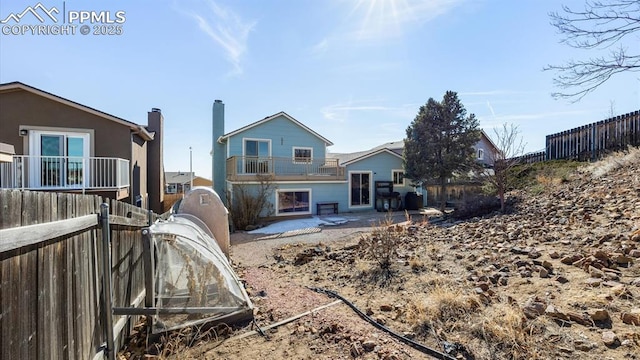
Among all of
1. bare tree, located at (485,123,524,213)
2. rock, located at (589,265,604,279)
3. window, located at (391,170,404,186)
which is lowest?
rock, located at (589,265,604,279)

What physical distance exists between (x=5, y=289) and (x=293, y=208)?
15.0 m

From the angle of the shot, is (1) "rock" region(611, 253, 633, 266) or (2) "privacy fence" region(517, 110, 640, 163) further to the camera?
(2) "privacy fence" region(517, 110, 640, 163)

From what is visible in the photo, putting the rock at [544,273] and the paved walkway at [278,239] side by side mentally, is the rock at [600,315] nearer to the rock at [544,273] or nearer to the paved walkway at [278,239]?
the rock at [544,273]

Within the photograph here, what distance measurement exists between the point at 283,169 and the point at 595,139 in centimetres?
1515

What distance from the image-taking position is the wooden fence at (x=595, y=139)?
1147 centimetres

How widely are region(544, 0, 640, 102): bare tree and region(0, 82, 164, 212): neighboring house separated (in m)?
14.2

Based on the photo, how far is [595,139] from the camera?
42.7 feet

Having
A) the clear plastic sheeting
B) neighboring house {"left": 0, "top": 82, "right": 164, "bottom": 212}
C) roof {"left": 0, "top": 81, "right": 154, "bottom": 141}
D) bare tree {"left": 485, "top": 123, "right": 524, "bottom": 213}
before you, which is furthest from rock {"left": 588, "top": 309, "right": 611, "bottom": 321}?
roof {"left": 0, "top": 81, "right": 154, "bottom": 141}

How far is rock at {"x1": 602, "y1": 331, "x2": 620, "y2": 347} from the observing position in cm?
273

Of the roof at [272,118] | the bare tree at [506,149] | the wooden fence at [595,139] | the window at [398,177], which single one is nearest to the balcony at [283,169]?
the roof at [272,118]

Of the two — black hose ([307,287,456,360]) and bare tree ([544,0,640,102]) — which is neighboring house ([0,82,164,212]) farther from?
bare tree ([544,0,640,102])

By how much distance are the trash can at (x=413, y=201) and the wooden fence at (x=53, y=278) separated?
58.8 feet

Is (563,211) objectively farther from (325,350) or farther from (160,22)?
(160,22)

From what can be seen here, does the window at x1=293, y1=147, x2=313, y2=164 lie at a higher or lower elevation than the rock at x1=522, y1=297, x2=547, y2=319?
higher
